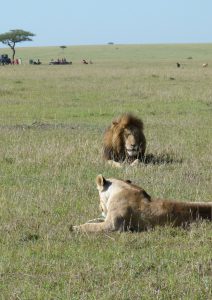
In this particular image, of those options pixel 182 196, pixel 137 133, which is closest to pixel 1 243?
pixel 182 196

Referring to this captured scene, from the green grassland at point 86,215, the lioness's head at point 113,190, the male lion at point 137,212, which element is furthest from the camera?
the lioness's head at point 113,190

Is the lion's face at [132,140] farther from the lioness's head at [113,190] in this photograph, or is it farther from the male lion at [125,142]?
the lioness's head at [113,190]

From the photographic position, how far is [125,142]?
1076 cm

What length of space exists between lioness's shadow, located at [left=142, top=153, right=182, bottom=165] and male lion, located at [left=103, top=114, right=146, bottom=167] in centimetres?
13

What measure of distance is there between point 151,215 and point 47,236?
94 centimetres

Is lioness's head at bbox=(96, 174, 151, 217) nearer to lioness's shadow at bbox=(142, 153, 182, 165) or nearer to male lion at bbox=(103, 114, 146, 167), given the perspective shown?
male lion at bbox=(103, 114, 146, 167)

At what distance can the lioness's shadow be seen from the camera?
35.0 feet

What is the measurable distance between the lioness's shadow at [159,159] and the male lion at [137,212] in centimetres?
412

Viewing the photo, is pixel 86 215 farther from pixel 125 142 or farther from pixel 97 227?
pixel 125 142

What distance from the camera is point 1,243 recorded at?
600 cm

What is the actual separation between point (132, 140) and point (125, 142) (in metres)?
0.21

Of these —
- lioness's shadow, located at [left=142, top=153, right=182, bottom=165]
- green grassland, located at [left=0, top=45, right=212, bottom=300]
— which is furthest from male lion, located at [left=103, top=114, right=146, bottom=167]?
green grassland, located at [left=0, top=45, right=212, bottom=300]

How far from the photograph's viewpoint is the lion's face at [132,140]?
10586 mm

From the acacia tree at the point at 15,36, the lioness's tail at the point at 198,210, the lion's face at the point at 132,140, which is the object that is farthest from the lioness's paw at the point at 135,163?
the acacia tree at the point at 15,36
